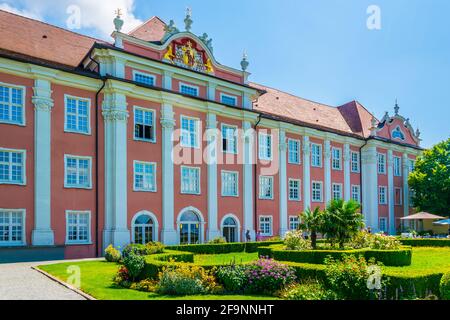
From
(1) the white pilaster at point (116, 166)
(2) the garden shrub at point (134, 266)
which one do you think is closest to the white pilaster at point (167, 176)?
(1) the white pilaster at point (116, 166)

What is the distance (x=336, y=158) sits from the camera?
4422 centimetres

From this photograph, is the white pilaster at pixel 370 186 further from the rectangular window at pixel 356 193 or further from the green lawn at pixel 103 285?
the green lawn at pixel 103 285

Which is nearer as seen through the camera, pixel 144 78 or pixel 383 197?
pixel 144 78

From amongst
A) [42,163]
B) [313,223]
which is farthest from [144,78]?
[313,223]

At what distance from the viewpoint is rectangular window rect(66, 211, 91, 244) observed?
1008 inches

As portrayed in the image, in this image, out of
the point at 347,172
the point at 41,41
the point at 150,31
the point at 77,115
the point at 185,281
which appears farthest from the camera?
the point at 347,172

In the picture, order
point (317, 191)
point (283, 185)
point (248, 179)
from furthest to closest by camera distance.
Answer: point (317, 191) → point (283, 185) → point (248, 179)

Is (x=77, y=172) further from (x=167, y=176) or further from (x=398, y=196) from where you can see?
(x=398, y=196)

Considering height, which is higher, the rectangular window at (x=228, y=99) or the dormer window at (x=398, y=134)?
the rectangular window at (x=228, y=99)

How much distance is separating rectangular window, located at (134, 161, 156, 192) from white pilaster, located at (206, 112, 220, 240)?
14.4 ft

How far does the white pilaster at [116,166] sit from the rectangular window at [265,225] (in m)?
12.4

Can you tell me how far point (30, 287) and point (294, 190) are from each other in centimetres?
2751

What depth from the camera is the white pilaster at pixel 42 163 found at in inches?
952
